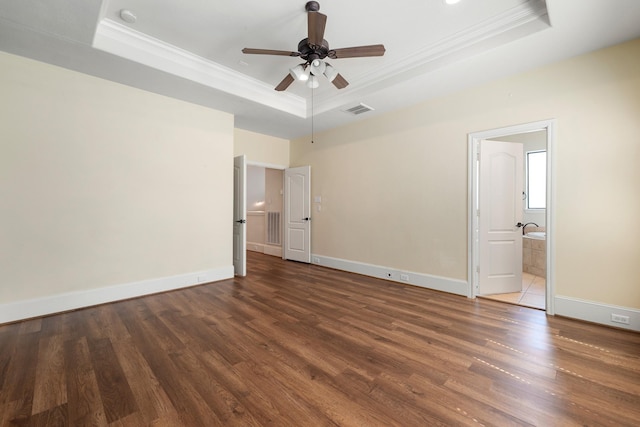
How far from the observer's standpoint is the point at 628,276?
2.70m

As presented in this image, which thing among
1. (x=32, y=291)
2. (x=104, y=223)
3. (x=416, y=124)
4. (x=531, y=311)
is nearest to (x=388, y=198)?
(x=416, y=124)

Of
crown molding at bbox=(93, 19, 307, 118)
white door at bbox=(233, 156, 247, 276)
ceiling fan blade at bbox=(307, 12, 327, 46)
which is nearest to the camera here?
ceiling fan blade at bbox=(307, 12, 327, 46)

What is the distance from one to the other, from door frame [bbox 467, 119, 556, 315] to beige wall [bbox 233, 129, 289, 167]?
3.97 m

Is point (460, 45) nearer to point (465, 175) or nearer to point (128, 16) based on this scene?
point (465, 175)

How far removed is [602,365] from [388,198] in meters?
3.12

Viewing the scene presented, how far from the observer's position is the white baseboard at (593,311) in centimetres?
265

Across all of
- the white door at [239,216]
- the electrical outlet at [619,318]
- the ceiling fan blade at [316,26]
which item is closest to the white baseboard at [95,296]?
the white door at [239,216]

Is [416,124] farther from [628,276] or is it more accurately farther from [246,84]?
[628,276]

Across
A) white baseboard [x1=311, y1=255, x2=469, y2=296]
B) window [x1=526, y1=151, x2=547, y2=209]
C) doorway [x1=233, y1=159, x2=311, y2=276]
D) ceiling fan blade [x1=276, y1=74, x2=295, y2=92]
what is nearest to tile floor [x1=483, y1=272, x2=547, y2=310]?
white baseboard [x1=311, y1=255, x2=469, y2=296]

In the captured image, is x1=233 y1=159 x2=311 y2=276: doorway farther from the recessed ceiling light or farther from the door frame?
the door frame

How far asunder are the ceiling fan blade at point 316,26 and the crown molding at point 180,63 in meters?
1.75

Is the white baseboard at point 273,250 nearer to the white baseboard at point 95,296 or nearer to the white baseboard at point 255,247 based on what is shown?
the white baseboard at point 255,247

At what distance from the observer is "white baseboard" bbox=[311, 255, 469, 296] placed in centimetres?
385

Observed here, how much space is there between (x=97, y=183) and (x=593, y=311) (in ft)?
19.8
